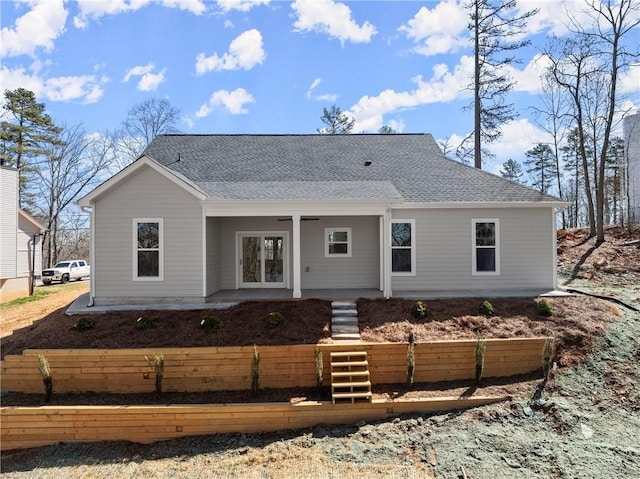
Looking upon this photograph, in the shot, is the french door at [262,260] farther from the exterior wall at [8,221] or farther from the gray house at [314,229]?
the exterior wall at [8,221]

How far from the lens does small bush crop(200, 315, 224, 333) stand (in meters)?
8.12

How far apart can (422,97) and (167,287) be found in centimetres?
1484

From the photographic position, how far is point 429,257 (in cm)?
1111

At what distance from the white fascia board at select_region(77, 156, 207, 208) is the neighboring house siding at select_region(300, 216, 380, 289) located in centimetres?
366

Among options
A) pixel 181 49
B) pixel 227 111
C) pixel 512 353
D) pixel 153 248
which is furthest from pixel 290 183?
pixel 227 111

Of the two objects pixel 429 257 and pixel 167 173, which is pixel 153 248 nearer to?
pixel 167 173

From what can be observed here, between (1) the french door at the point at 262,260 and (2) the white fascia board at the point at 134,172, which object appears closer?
(2) the white fascia board at the point at 134,172

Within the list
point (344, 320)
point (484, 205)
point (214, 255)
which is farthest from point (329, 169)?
point (344, 320)

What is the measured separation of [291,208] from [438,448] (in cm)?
650

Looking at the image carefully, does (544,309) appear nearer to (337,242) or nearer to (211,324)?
(337,242)

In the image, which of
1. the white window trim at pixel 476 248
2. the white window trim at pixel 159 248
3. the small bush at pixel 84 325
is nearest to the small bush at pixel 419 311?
the white window trim at pixel 476 248

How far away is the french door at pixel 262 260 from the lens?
11867 millimetres

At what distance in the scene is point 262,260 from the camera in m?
11.9

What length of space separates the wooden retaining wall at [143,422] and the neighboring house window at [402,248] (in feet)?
18.4
